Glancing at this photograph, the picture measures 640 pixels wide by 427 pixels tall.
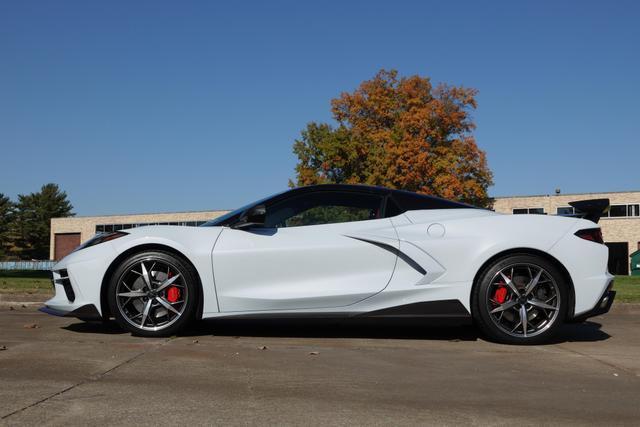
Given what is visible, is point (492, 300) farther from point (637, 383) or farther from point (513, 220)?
point (637, 383)

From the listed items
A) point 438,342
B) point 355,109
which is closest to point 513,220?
point 438,342

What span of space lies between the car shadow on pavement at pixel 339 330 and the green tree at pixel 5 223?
80.4m

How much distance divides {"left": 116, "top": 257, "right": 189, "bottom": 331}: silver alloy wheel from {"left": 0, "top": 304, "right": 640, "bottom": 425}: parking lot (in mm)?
205

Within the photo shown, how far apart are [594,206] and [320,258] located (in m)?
2.44

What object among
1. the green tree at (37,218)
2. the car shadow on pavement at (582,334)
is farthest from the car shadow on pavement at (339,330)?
the green tree at (37,218)

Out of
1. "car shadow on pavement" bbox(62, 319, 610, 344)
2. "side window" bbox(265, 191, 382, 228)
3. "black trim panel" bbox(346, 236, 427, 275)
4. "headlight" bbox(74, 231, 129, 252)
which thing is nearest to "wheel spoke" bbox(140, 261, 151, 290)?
"headlight" bbox(74, 231, 129, 252)

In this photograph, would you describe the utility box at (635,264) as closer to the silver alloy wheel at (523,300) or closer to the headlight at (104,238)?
the silver alloy wheel at (523,300)

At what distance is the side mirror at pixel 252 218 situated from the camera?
4.91m

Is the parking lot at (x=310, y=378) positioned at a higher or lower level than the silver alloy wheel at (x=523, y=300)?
lower

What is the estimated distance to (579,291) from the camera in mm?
4891

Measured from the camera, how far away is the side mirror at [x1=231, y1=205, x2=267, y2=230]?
491 centimetres

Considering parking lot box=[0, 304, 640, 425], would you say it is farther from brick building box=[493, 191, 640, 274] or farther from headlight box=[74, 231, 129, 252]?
brick building box=[493, 191, 640, 274]

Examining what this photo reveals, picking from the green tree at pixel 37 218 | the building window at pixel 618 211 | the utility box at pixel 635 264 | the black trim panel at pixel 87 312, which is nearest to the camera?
the black trim panel at pixel 87 312

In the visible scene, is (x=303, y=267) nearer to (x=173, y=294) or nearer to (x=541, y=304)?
(x=173, y=294)
